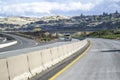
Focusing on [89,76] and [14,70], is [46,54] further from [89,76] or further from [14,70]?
[14,70]

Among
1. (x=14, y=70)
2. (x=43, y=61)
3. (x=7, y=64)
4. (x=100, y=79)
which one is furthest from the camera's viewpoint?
(x=43, y=61)

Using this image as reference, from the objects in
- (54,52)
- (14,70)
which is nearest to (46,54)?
(54,52)

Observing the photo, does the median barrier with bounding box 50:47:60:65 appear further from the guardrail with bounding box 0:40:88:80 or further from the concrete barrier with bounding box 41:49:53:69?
the concrete barrier with bounding box 41:49:53:69

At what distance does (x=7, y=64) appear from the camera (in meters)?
13.3

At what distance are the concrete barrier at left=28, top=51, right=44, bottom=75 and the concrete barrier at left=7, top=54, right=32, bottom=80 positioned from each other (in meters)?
0.78

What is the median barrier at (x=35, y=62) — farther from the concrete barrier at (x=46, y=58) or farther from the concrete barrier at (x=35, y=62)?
the concrete barrier at (x=46, y=58)

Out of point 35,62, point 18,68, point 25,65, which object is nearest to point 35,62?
point 35,62

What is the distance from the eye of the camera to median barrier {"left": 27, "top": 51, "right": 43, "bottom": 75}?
1727cm

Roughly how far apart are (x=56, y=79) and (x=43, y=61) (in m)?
5.13

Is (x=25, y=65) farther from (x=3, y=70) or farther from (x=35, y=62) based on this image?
(x=3, y=70)

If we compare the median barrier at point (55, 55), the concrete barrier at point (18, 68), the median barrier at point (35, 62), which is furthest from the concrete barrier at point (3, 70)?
the median barrier at point (55, 55)

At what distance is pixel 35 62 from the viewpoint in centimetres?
1827

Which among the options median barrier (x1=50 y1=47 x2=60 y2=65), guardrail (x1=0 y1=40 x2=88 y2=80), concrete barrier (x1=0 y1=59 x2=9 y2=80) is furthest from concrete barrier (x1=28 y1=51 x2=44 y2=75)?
median barrier (x1=50 y1=47 x2=60 y2=65)

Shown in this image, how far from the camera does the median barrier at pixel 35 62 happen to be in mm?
17266
